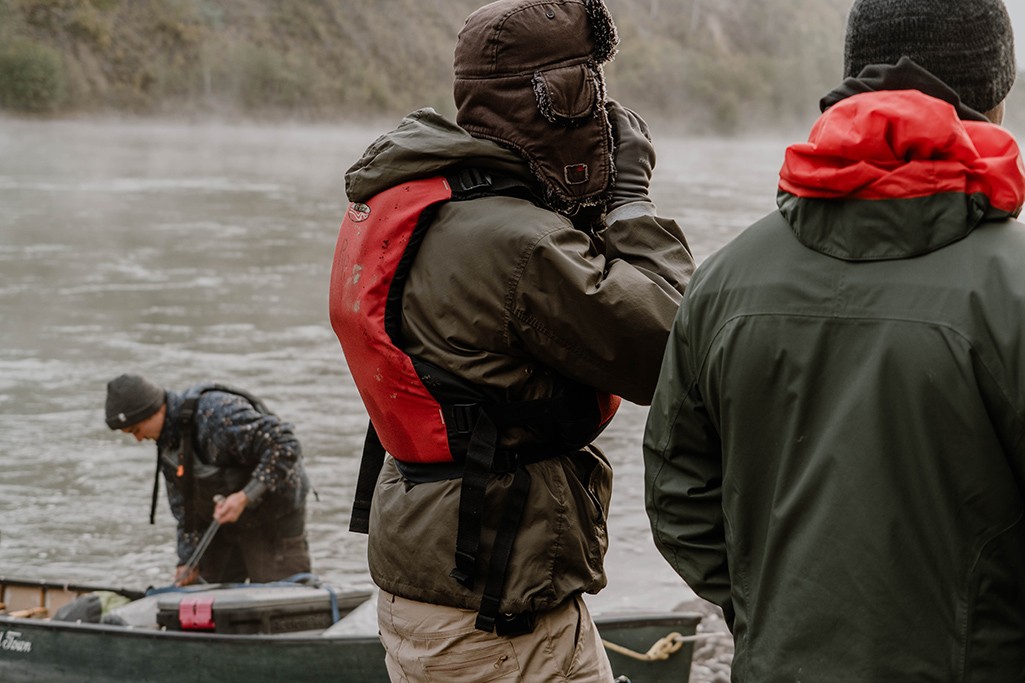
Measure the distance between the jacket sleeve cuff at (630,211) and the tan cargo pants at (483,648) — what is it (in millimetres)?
764

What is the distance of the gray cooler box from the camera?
540cm

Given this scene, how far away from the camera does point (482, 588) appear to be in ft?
7.55

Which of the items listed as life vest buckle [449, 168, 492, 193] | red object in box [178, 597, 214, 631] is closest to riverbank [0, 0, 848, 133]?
red object in box [178, 597, 214, 631]

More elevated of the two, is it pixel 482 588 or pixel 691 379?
pixel 691 379

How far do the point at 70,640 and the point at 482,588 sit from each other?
3688mm

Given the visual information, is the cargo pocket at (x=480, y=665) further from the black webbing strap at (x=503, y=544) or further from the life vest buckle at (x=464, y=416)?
the life vest buckle at (x=464, y=416)

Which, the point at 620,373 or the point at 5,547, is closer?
the point at 620,373

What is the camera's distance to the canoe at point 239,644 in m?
4.75

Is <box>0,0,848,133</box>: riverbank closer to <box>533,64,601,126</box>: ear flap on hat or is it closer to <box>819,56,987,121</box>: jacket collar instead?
<box>533,64,601,126</box>: ear flap on hat

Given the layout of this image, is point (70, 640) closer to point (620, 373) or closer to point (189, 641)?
point (189, 641)

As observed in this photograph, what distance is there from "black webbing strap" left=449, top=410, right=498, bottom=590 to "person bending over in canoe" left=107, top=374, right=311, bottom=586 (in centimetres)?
408

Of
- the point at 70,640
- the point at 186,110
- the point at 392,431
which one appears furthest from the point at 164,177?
the point at 392,431

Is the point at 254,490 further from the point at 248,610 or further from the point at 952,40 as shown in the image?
the point at 952,40

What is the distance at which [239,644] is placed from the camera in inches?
196
